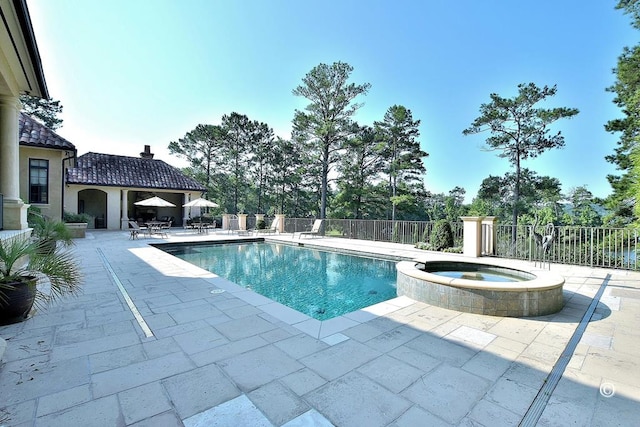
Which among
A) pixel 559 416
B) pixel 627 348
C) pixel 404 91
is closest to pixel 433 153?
pixel 404 91

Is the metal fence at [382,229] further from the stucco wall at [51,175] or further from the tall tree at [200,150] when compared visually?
the tall tree at [200,150]

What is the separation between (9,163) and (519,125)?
78.2 feet

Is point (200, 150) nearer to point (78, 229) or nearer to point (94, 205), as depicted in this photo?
point (94, 205)

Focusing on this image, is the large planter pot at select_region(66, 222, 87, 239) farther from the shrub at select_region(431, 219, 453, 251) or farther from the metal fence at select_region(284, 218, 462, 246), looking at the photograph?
the shrub at select_region(431, 219, 453, 251)

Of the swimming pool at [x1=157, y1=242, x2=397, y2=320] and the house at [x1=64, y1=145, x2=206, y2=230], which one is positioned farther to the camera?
the house at [x1=64, y1=145, x2=206, y2=230]

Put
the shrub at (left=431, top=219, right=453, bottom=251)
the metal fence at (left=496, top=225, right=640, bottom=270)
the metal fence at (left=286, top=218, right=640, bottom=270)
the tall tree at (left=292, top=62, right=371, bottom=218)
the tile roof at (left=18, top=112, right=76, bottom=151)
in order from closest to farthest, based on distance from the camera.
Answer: the metal fence at (left=496, top=225, right=640, bottom=270) < the metal fence at (left=286, top=218, right=640, bottom=270) < the shrub at (left=431, top=219, right=453, bottom=251) < the tile roof at (left=18, top=112, right=76, bottom=151) < the tall tree at (left=292, top=62, right=371, bottom=218)

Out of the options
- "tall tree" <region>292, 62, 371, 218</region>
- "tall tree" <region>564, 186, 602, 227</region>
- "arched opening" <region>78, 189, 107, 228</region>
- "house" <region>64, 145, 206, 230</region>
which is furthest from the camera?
"tall tree" <region>564, 186, 602, 227</region>

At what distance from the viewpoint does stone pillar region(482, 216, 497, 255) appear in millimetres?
9000

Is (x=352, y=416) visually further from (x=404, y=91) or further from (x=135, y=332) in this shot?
(x=404, y=91)

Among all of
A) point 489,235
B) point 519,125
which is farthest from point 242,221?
point 519,125

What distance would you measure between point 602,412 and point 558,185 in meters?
21.1

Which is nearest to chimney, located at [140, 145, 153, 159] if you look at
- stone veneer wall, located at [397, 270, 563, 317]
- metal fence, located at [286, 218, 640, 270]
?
metal fence, located at [286, 218, 640, 270]

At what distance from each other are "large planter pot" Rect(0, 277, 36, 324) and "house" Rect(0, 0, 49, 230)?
3988 mm

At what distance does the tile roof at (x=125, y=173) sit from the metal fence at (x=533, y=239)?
25.4 ft
